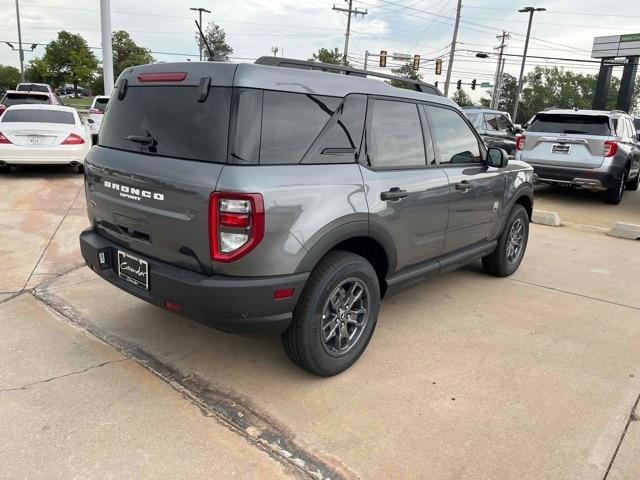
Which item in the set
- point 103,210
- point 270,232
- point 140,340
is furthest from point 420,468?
point 103,210

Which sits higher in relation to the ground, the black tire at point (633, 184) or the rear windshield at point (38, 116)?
the rear windshield at point (38, 116)

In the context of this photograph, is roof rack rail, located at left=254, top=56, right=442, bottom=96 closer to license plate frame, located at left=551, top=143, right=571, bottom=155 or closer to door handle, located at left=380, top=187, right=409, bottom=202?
door handle, located at left=380, top=187, right=409, bottom=202

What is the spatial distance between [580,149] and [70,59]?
6240 cm

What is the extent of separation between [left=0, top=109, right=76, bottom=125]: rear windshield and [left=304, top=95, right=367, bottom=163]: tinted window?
8.58 meters

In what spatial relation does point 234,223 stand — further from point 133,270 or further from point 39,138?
Answer: point 39,138

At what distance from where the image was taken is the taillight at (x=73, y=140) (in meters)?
9.47

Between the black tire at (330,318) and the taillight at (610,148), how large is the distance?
7.56 m

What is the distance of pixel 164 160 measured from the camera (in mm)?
2838

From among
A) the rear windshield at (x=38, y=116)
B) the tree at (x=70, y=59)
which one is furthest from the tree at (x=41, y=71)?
the rear windshield at (x=38, y=116)

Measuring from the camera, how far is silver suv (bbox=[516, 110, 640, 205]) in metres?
9.09

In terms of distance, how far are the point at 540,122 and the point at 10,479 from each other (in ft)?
33.0

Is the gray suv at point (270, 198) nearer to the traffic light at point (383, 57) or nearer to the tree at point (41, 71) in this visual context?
the traffic light at point (383, 57)

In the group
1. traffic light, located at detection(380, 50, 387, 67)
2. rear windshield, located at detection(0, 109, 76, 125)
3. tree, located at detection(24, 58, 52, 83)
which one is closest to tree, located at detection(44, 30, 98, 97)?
tree, located at detection(24, 58, 52, 83)

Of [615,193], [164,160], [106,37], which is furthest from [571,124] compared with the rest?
[106,37]
